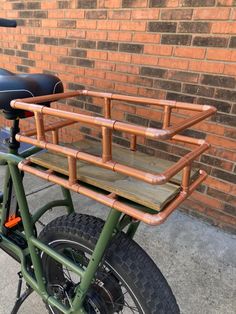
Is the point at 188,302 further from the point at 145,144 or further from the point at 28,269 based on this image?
the point at 145,144

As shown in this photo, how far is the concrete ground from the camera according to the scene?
1921 mm

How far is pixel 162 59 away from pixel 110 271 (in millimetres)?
1764

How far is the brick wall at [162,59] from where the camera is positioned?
2.28 metres

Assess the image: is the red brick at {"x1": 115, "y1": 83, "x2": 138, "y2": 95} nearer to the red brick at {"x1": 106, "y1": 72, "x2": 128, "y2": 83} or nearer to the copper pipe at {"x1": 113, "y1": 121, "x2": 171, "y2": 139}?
the red brick at {"x1": 106, "y1": 72, "x2": 128, "y2": 83}

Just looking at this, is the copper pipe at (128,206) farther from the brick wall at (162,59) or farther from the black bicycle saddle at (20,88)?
the brick wall at (162,59)

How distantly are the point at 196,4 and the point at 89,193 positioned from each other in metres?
1.79

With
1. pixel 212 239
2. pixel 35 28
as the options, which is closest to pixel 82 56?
pixel 35 28

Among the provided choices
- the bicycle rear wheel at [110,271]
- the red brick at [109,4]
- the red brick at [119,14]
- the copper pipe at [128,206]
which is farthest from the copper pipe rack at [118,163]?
the red brick at [109,4]

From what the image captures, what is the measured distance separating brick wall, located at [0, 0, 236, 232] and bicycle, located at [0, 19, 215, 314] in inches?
39.2

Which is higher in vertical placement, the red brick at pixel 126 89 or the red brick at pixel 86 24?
the red brick at pixel 86 24

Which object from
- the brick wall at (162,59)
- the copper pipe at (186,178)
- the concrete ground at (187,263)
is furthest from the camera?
the brick wall at (162,59)

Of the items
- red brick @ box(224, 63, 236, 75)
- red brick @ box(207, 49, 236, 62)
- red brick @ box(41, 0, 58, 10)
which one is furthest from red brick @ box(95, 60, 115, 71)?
red brick @ box(224, 63, 236, 75)

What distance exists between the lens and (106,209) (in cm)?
282

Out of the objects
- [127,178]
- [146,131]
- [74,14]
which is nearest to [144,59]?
[74,14]
